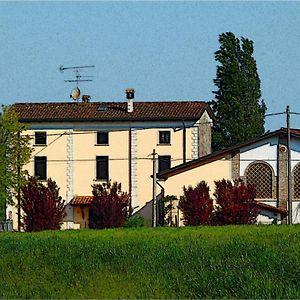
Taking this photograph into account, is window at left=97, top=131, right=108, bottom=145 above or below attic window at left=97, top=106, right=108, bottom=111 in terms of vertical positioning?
below

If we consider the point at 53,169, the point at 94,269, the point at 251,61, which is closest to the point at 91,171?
the point at 53,169

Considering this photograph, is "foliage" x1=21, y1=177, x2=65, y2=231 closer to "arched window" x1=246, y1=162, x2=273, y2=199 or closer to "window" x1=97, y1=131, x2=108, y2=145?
"window" x1=97, y1=131, x2=108, y2=145

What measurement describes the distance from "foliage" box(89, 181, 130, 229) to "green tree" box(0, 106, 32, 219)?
4.41 meters

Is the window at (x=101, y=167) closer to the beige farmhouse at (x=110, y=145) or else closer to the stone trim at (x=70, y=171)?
the beige farmhouse at (x=110, y=145)

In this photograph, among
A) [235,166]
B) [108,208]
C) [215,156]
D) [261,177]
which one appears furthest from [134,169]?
[261,177]

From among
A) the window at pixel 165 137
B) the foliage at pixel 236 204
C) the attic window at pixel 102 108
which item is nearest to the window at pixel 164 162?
the window at pixel 165 137

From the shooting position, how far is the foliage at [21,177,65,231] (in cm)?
5431

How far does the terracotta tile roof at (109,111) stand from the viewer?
6212 centimetres

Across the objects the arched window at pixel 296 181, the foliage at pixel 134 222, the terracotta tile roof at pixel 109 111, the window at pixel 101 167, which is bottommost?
the foliage at pixel 134 222

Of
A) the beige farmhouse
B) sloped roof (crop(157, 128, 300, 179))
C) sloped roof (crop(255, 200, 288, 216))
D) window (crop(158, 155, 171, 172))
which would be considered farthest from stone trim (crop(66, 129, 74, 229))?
sloped roof (crop(255, 200, 288, 216))

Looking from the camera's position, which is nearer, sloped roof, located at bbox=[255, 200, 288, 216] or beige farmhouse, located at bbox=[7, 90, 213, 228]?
sloped roof, located at bbox=[255, 200, 288, 216]

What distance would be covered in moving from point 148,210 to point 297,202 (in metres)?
12.0

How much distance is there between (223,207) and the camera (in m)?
48.3

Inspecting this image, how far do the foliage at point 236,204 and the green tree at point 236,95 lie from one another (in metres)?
17.4
